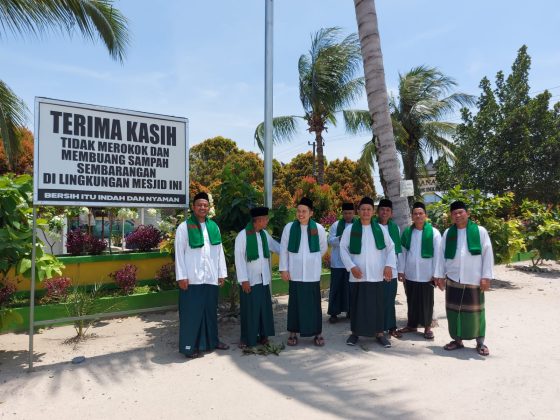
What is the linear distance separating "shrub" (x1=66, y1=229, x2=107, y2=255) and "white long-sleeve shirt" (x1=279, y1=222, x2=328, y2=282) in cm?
415

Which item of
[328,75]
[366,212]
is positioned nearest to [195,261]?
[366,212]

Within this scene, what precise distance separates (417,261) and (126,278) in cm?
440

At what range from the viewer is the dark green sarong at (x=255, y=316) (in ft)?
16.3

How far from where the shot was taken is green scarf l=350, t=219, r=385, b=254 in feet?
16.6

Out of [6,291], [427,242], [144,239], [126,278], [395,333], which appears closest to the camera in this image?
[427,242]

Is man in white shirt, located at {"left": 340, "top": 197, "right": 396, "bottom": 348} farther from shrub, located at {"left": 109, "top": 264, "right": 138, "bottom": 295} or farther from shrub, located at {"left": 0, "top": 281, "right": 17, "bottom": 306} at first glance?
shrub, located at {"left": 0, "top": 281, "right": 17, "bottom": 306}

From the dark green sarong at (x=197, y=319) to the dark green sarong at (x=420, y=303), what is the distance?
98.8 inches

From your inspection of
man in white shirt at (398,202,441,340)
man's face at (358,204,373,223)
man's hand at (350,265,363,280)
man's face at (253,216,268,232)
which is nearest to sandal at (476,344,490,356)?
man in white shirt at (398,202,441,340)

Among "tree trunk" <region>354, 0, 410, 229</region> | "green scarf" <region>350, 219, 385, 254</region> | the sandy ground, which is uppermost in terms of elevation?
"tree trunk" <region>354, 0, 410, 229</region>

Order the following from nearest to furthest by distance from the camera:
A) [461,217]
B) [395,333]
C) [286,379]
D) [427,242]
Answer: [286,379], [461,217], [427,242], [395,333]

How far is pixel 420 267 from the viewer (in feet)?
17.7

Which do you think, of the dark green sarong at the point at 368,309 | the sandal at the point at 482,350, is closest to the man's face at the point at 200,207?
the dark green sarong at the point at 368,309

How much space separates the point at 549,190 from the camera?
17328 mm

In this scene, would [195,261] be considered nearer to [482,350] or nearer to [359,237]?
[359,237]
